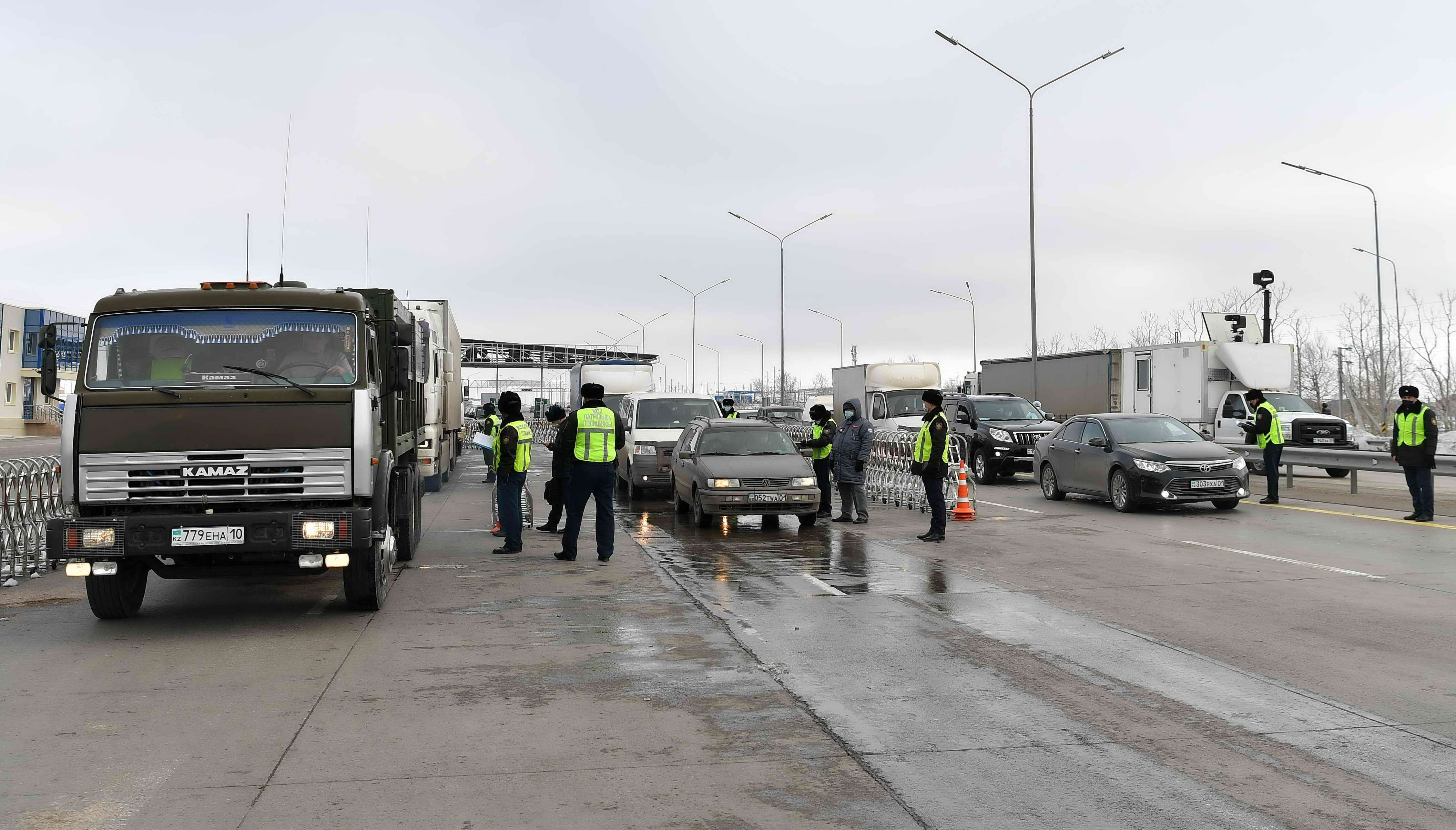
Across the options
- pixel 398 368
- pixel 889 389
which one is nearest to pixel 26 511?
pixel 398 368

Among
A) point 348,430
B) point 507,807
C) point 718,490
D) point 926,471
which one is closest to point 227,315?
point 348,430

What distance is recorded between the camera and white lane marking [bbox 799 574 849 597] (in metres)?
10.1

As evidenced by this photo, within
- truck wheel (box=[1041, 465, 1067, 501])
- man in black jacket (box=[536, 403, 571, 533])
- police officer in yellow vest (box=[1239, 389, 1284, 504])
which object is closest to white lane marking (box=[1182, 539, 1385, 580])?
police officer in yellow vest (box=[1239, 389, 1284, 504])

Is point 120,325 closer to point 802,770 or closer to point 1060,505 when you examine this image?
point 802,770

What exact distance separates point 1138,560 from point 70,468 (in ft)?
33.0

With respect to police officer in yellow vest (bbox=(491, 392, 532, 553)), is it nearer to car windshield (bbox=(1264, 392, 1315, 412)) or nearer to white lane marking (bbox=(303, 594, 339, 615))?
white lane marking (bbox=(303, 594, 339, 615))

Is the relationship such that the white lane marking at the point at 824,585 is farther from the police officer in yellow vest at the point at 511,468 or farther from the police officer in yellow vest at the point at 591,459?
the police officer in yellow vest at the point at 511,468

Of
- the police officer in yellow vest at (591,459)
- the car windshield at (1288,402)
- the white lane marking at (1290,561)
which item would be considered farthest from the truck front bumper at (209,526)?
the car windshield at (1288,402)

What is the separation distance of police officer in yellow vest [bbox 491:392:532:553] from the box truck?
1369 centimetres

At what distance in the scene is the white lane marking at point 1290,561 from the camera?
10953 mm

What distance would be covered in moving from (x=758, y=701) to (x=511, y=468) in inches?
299

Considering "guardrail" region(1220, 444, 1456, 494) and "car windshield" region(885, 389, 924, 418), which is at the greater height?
"car windshield" region(885, 389, 924, 418)

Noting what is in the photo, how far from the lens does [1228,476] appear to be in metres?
17.4

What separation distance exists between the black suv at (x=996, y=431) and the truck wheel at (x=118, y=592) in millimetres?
17181
